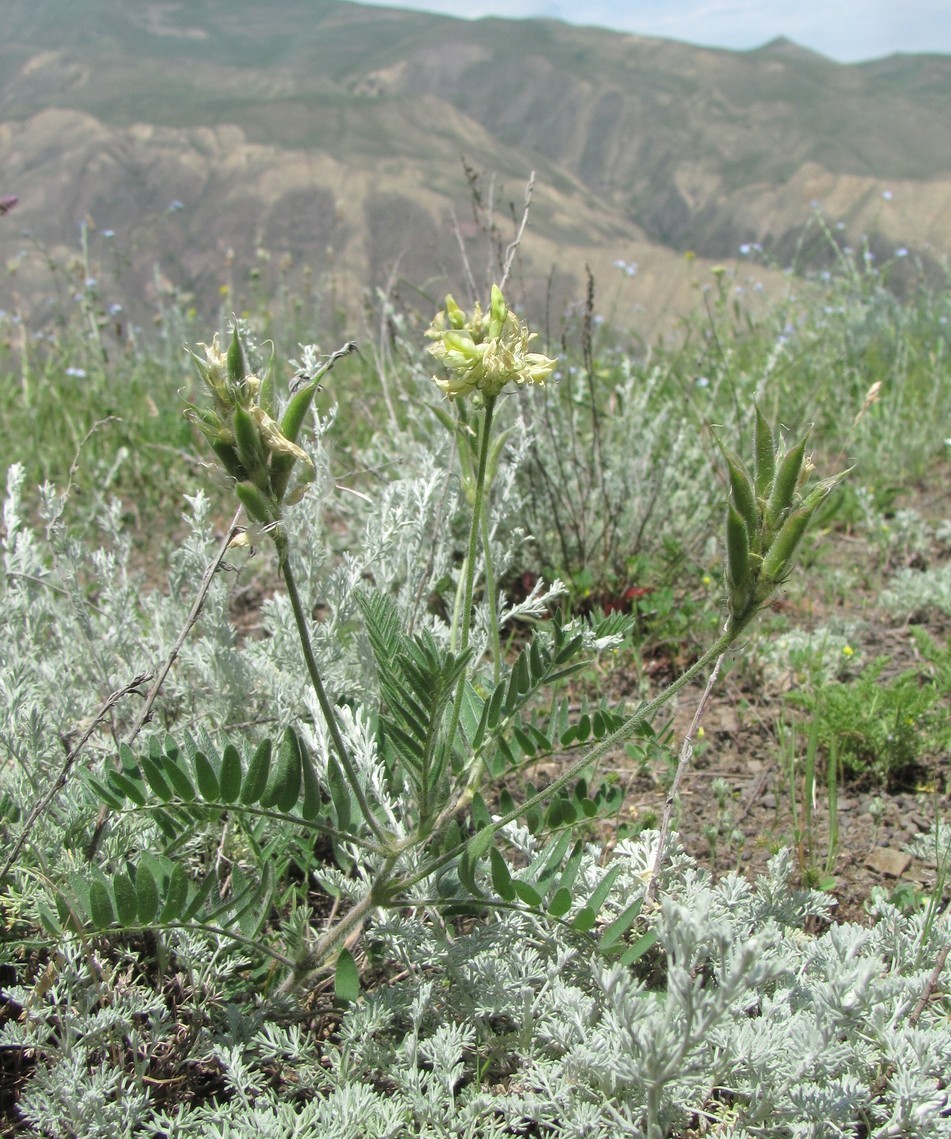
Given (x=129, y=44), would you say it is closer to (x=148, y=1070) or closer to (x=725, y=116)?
(x=725, y=116)

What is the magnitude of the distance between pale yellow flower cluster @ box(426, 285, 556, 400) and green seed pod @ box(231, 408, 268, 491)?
1.09 feet

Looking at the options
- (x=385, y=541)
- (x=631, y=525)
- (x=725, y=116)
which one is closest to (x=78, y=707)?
(x=385, y=541)

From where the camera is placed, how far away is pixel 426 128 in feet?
289

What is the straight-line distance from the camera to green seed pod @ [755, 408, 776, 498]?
107cm

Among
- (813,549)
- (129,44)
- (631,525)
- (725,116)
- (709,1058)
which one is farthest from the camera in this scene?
(129,44)

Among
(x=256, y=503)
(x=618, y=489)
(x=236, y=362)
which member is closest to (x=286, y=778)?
(x=256, y=503)

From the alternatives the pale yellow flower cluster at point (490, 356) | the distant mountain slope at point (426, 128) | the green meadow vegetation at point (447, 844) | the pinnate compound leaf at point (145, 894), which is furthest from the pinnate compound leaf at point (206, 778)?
the distant mountain slope at point (426, 128)

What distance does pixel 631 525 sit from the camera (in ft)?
10.1

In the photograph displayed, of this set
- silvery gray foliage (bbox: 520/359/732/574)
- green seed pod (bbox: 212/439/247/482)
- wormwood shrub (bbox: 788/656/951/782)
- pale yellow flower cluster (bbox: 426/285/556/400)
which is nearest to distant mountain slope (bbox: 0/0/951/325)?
silvery gray foliage (bbox: 520/359/732/574)

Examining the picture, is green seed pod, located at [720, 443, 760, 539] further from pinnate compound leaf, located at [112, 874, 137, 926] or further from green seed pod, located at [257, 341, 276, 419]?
pinnate compound leaf, located at [112, 874, 137, 926]

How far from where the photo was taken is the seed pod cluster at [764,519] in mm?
1021

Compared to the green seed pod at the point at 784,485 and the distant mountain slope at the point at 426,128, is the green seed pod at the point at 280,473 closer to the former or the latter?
the green seed pod at the point at 784,485

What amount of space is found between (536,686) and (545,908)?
33 centimetres

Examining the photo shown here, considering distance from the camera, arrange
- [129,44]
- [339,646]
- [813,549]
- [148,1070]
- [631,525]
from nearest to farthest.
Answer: [148,1070] < [339,646] < [631,525] < [813,549] < [129,44]
